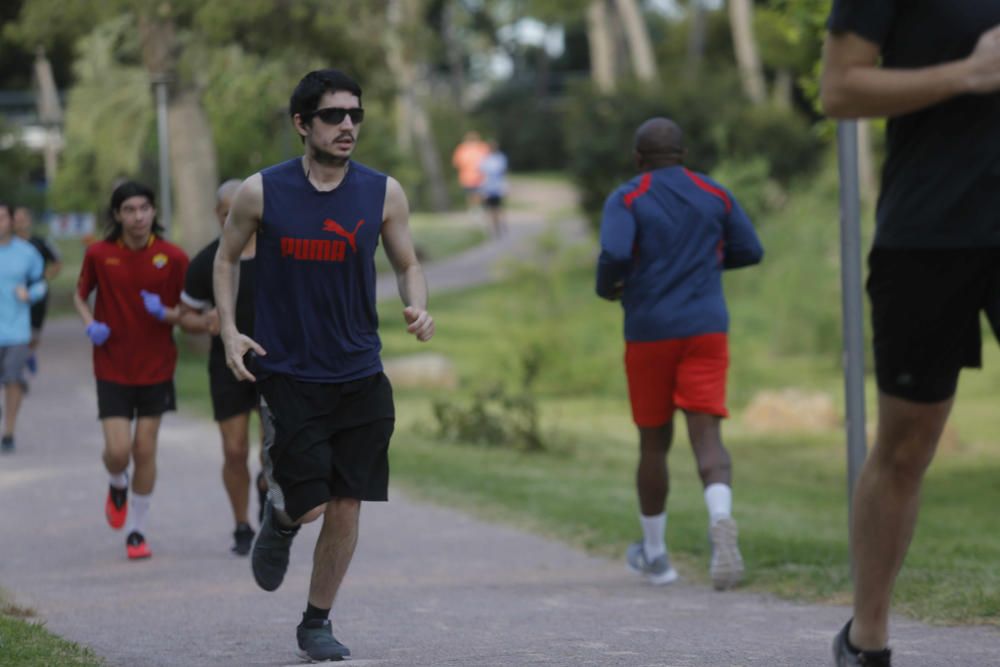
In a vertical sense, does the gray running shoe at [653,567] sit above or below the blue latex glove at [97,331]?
below

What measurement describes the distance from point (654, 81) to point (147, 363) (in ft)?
97.8

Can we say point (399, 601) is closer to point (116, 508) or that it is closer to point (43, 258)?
point (116, 508)

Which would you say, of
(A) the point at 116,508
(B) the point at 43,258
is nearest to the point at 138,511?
(A) the point at 116,508

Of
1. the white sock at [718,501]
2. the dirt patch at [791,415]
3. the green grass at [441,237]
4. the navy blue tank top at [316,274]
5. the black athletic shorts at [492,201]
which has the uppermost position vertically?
the navy blue tank top at [316,274]

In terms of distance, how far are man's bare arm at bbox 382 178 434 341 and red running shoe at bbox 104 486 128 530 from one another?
388cm

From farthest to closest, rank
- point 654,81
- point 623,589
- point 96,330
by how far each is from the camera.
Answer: point 654,81 < point 96,330 < point 623,589

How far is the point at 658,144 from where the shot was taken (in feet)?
26.3

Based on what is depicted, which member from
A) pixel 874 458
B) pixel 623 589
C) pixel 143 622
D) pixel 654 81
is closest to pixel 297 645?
pixel 143 622

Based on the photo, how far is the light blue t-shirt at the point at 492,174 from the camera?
37812 millimetres

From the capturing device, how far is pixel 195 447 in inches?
570

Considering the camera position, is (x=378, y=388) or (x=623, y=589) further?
(x=623, y=589)

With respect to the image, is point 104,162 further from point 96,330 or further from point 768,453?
point 96,330

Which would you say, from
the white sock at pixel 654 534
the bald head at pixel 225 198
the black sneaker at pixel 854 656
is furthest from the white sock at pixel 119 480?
the black sneaker at pixel 854 656

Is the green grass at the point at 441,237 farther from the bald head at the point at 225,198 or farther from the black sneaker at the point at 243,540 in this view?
the bald head at the point at 225,198
